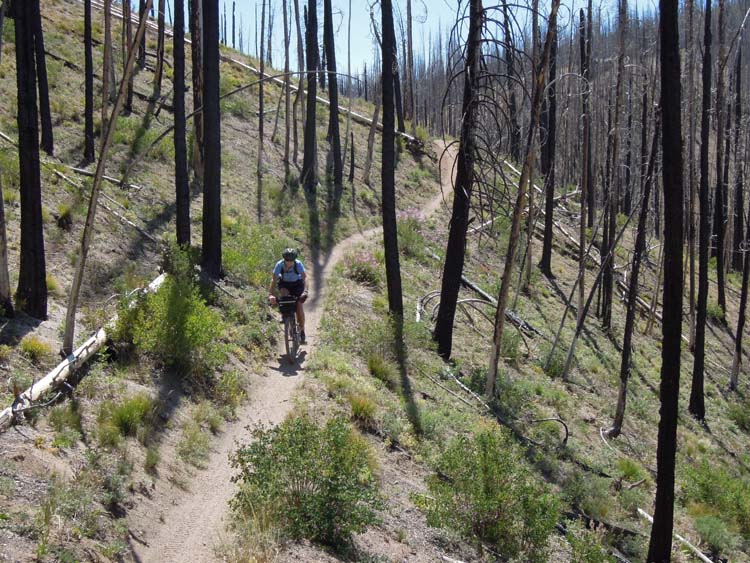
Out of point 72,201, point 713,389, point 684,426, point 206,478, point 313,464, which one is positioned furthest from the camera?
point 713,389

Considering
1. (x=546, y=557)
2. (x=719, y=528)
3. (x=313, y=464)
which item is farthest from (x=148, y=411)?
(x=719, y=528)

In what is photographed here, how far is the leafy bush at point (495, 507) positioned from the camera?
789 centimetres

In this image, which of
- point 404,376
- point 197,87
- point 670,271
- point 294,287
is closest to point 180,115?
point 294,287

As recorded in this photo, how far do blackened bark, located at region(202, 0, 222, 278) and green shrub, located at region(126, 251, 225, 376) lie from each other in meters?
3.45

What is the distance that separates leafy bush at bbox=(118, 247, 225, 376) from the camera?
9.57m

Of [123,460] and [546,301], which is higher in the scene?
[123,460]

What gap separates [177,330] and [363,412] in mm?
2913

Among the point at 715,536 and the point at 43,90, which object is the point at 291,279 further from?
the point at 43,90

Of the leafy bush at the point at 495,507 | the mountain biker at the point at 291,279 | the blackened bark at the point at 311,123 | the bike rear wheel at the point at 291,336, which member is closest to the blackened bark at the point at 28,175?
the mountain biker at the point at 291,279

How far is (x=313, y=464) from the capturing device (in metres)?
6.69

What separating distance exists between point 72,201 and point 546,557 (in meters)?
11.1

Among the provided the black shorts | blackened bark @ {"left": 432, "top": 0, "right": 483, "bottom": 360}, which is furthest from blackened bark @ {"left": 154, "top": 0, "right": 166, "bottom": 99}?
the black shorts

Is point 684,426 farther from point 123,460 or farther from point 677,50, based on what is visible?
point 123,460

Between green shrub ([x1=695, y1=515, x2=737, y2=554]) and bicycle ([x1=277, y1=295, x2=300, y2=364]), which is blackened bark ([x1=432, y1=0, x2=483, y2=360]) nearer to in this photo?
bicycle ([x1=277, y1=295, x2=300, y2=364])
